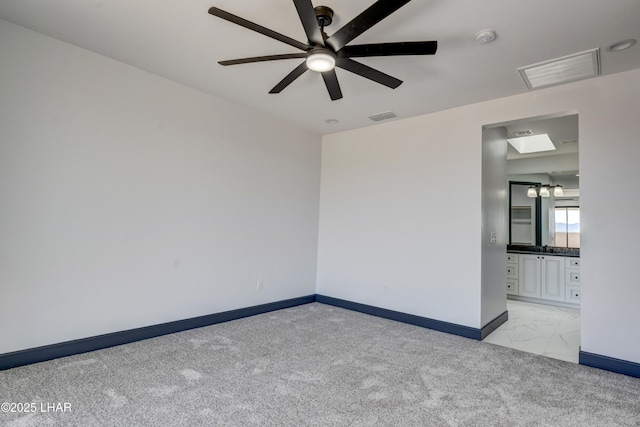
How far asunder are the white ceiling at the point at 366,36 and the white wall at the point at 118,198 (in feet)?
1.12

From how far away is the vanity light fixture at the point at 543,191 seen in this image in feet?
20.7

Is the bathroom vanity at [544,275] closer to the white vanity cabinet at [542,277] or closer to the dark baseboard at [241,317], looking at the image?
the white vanity cabinet at [542,277]

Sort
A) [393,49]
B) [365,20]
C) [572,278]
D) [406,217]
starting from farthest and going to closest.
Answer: [572,278] < [406,217] < [393,49] < [365,20]

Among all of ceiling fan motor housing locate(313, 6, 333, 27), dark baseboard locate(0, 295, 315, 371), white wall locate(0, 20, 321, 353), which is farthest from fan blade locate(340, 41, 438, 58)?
dark baseboard locate(0, 295, 315, 371)

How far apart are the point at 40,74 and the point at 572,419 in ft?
15.5

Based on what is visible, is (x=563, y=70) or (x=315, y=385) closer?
(x=315, y=385)

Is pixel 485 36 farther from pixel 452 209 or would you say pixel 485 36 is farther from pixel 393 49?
pixel 452 209

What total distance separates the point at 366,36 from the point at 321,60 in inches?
27.0

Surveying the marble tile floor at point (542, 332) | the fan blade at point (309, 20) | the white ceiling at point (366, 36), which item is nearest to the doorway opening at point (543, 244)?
the marble tile floor at point (542, 332)

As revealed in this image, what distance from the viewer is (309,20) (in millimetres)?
1901

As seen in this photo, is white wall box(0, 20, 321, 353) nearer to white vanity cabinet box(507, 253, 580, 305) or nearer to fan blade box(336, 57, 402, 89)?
fan blade box(336, 57, 402, 89)

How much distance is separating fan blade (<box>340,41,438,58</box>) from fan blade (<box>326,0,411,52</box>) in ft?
0.31

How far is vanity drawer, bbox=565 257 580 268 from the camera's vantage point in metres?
5.26

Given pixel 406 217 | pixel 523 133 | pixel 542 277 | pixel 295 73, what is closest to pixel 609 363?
pixel 406 217
